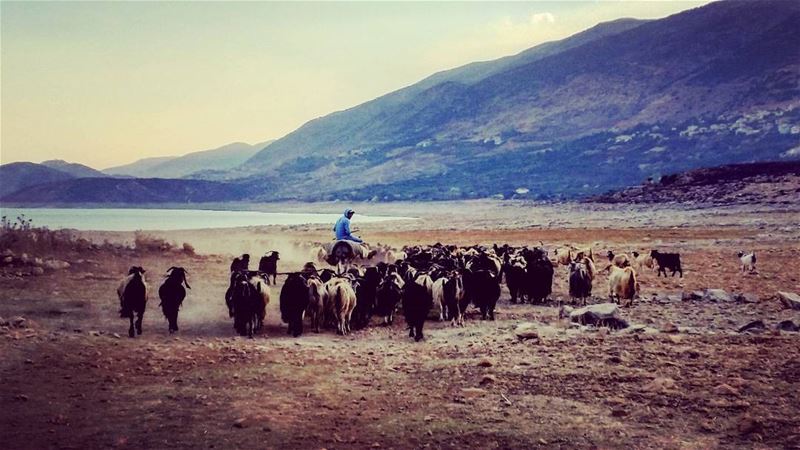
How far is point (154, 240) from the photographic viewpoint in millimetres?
28047

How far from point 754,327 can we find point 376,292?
6.96 metres

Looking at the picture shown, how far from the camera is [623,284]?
16234mm

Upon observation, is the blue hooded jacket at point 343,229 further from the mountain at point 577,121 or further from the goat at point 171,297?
the mountain at point 577,121

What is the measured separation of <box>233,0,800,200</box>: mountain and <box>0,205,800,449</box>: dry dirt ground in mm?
66020

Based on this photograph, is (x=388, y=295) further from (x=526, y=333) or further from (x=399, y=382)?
(x=399, y=382)

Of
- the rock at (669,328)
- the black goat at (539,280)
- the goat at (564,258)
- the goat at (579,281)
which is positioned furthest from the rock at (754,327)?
the goat at (564,258)

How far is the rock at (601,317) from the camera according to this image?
12539 mm

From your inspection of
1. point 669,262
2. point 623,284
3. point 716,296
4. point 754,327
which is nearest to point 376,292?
point 623,284

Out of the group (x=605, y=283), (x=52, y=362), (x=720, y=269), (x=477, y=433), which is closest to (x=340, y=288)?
(x=52, y=362)

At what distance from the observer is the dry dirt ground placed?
7203 mm

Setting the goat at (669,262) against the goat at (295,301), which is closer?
the goat at (295,301)

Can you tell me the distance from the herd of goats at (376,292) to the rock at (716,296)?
1498 millimetres

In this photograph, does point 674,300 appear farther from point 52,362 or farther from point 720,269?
point 52,362

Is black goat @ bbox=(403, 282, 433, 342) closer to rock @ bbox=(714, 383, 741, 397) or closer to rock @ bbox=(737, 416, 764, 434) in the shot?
rock @ bbox=(714, 383, 741, 397)
